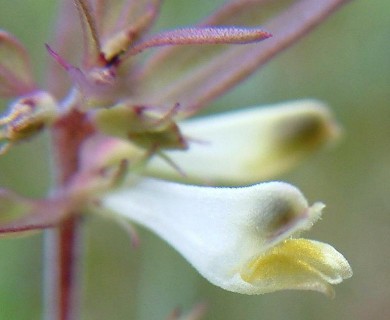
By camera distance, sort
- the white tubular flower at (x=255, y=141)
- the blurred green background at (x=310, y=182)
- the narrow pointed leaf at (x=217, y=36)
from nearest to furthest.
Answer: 1. the narrow pointed leaf at (x=217, y=36)
2. the white tubular flower at (x=255, y=141)
3. the blurred green background at (x=310, y=182)

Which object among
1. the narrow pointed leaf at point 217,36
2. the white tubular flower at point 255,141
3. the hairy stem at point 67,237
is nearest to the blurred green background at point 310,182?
the white tubular flower at point 255,141

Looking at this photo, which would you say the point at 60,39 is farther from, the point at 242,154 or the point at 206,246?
the point at 206,246

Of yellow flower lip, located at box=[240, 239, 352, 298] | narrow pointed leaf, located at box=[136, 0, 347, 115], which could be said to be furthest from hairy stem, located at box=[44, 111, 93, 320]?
yellow flower lip, located at box=[240, 239, 352, 298]

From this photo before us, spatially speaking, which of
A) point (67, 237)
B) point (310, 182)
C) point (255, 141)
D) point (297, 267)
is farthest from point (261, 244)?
point (310, 182)

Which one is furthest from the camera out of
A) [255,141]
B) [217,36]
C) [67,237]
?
[255,141]

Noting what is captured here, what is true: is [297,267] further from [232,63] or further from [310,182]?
[310,182]

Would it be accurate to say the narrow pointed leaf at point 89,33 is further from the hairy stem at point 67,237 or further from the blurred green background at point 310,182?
the blurred green background at point 310,182
